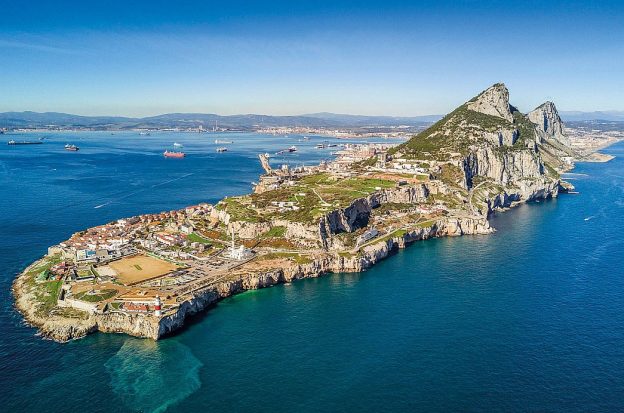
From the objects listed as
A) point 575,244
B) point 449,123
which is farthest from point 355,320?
point 449,123

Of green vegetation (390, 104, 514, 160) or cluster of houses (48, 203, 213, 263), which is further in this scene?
green vegetation (390, 104, 514, 160)

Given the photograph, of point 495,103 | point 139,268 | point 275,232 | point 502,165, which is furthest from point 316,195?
point 495,103

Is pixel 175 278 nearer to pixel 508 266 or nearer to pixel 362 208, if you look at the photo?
pixel 362 208

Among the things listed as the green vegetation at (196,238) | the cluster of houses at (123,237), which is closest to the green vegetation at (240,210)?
the cluster of houses at (123,237)

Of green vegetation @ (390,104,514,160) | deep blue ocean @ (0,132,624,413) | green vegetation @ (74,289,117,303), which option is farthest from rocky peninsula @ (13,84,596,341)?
deep blue ocean @ (0,132,624,413)

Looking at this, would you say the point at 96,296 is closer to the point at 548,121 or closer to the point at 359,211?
the point at 359,211

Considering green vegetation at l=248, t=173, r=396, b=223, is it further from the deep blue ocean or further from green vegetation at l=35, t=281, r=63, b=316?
green vegetation at l=35, t=281, r=63, b=316

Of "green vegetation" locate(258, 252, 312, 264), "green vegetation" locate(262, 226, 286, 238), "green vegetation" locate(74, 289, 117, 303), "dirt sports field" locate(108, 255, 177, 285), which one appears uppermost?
"green vegetation" locate(262, 226, 286, 238)
